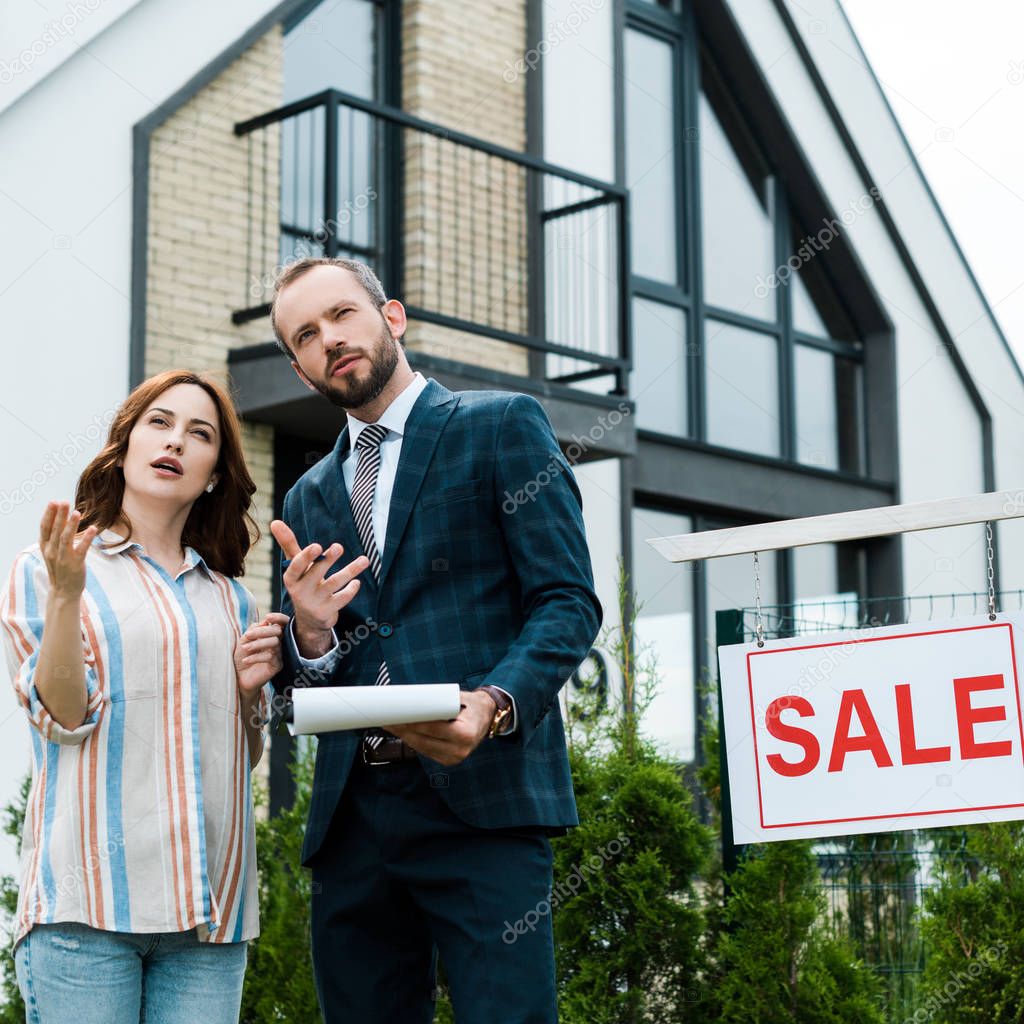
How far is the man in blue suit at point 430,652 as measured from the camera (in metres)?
2.64

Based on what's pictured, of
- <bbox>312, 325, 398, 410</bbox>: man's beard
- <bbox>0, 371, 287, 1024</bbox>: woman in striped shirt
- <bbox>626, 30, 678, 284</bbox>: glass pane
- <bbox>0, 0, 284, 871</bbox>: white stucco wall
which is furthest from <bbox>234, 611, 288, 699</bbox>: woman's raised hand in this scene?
<bbox>626, 30, 678, 284</bbox>: glass pane

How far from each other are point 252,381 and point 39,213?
1.53 meters

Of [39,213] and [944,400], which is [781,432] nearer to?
[944,400]

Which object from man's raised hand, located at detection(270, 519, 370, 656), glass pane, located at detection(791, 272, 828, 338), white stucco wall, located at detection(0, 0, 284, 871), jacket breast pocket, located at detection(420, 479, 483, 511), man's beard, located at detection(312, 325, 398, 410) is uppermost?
glass pane, located at detection(791, 272, 828, 338)

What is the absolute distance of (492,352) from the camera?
10.5 m

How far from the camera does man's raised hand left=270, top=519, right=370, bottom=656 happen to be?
8.80 feet

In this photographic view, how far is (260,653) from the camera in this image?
9.39 feet

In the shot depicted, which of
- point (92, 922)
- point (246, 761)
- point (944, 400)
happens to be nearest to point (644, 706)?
point (246, 761)

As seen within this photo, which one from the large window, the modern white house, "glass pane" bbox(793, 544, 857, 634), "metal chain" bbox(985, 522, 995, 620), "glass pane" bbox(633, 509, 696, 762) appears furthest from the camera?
"glass pane" bbox(793, 544, 857, 634)

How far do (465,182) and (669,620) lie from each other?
372 cm

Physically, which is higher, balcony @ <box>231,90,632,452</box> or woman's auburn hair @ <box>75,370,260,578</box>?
balcony @ <box>231,90,632,452</box>

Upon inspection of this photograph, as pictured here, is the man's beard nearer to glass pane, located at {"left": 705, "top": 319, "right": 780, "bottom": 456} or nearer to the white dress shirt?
the white dress shirt

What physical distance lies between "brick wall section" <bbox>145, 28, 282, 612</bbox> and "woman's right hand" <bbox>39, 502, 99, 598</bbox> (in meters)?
6.19

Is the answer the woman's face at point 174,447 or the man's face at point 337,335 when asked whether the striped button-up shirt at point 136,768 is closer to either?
the woman's face at point 174,447
